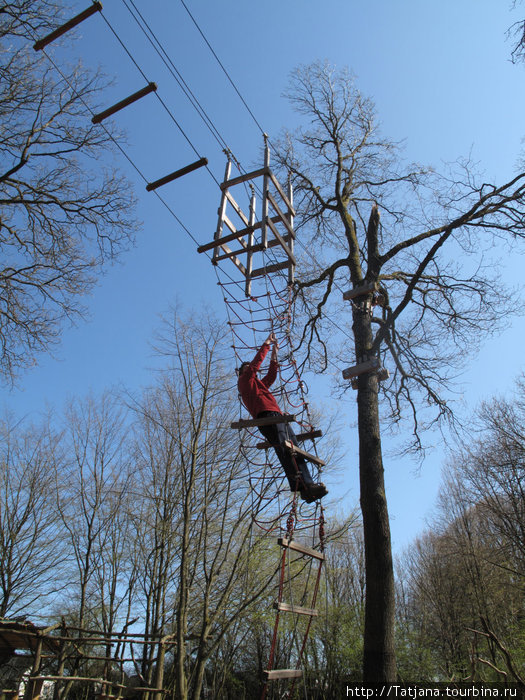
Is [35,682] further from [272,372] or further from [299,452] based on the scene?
[272,372]

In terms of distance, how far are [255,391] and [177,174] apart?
2195 millimetres

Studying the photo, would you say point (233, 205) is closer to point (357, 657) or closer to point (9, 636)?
point (9, 636)

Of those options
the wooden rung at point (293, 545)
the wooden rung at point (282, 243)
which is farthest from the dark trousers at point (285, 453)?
the wooden rung at point (282, 243)

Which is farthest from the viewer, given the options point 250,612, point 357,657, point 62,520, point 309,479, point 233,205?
point 62,520

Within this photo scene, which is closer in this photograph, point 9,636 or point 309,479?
point 309,479

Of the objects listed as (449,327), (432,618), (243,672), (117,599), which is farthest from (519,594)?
(117,599)

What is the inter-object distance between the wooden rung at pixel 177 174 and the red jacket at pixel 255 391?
1820 mm

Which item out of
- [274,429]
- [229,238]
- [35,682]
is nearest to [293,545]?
[274,429]

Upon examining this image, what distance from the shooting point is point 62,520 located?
13.2m

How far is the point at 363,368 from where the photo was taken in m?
6.41

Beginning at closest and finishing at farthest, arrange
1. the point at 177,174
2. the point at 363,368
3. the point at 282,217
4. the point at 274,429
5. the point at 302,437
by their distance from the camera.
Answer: the point at 177,174 → the point at 274,429 → the point at 302,437 → the point at 282,217 → the point at 363,368

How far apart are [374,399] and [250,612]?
6.03 m

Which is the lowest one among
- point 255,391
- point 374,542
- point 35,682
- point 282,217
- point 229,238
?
point 35,682

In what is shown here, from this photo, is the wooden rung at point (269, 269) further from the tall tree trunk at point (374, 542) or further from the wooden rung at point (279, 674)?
the wooden rung at point (279, 674)
